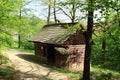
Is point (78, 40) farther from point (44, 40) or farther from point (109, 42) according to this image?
point (109, 42)

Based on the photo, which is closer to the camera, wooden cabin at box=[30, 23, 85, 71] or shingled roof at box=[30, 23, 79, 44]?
wooden cabin at box=[30, 23, 85, 71]

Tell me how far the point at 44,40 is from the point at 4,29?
Result: 42.3 feet

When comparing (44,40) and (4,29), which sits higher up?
(4,29)

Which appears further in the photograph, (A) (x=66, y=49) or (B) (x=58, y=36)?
(B) (x=58, y=36)

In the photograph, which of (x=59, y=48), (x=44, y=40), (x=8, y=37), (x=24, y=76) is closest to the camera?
A: (x=8, y=37)

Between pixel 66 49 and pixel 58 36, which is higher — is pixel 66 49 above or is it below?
below

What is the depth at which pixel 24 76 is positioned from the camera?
20938 millimetres

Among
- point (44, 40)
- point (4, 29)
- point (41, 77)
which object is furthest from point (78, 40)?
point (4, 29)

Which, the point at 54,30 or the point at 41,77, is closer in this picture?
the point at 41,77

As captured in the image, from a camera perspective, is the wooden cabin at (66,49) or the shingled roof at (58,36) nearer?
the wooden cabin at (66,49)

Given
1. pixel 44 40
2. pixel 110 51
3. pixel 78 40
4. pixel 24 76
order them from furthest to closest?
pixel 44 40
pixel 78 40
pixel 24 76
pixel 110 51

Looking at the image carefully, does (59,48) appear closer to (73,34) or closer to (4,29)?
(73,34)

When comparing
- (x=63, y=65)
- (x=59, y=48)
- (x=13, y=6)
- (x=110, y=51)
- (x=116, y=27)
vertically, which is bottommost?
(x=63, y=65)

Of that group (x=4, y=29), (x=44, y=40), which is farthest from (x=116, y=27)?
(x=44, y=40)
